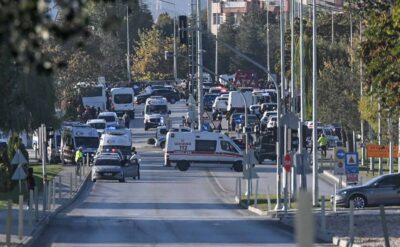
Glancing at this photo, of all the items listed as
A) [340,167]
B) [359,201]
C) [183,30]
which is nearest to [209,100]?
[183,30]

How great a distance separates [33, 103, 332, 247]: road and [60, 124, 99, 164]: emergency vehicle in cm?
Result: 618

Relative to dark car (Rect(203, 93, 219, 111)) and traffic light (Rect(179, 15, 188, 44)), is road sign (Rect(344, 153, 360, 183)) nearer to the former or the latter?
traffic light (Rect(179, 15, 188, 44))

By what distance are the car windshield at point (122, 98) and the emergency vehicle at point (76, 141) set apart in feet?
105

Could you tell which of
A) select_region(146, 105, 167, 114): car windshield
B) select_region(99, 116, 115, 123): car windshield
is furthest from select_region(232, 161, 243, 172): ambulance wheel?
select_region(146, 105, 167, 114): car windshield

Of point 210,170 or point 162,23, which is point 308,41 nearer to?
point 210,170

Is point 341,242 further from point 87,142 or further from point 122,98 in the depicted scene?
point 122,98

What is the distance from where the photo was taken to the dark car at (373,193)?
141 ft

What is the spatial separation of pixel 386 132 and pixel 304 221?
1977 inches

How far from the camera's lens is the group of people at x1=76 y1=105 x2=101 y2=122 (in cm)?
9538

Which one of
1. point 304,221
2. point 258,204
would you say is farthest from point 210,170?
point 304,221

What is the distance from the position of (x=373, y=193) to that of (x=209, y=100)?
76.3 m

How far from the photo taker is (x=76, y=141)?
7312 cm

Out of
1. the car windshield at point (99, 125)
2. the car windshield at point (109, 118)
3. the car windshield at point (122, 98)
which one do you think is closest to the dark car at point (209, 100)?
the car windshield at point (122, 98)

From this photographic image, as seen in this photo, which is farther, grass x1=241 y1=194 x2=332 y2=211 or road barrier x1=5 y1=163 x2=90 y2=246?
grass x1=241 y1=194 x2=332 y2=211
